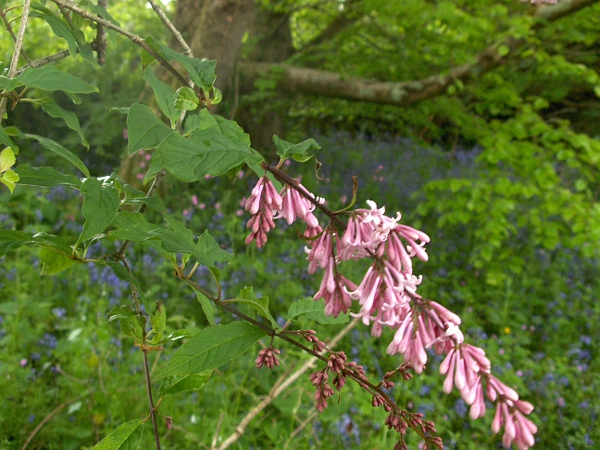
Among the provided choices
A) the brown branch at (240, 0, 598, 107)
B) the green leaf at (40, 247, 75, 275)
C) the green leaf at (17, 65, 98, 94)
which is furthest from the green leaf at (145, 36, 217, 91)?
the brown branch at (240, 0, 598, 107)

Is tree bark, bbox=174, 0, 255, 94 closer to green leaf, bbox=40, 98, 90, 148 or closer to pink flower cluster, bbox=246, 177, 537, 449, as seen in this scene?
green leaf, bbox=40, 98, 90, 148

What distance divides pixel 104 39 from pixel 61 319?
2.23m

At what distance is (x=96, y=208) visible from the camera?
80 centimetres

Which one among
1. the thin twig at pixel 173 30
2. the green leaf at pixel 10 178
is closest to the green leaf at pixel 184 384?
the green leaf at pixel 10 178

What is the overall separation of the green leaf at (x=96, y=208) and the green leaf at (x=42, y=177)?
0.11 m

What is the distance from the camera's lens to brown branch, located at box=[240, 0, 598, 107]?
4059 millimetres

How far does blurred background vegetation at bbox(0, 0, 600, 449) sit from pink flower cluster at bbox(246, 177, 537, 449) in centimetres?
10

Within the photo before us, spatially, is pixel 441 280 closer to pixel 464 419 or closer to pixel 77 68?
pixel 464 419

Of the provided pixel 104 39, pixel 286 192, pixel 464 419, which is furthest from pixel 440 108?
pixel 286 192

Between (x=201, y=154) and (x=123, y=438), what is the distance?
52cm

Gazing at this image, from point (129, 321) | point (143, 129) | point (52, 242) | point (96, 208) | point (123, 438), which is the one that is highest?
point (143, 129)

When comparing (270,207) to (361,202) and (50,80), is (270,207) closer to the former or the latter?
(50,80)

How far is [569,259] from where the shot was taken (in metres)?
4.82

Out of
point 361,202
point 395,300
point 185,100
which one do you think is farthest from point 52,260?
point 361,202
